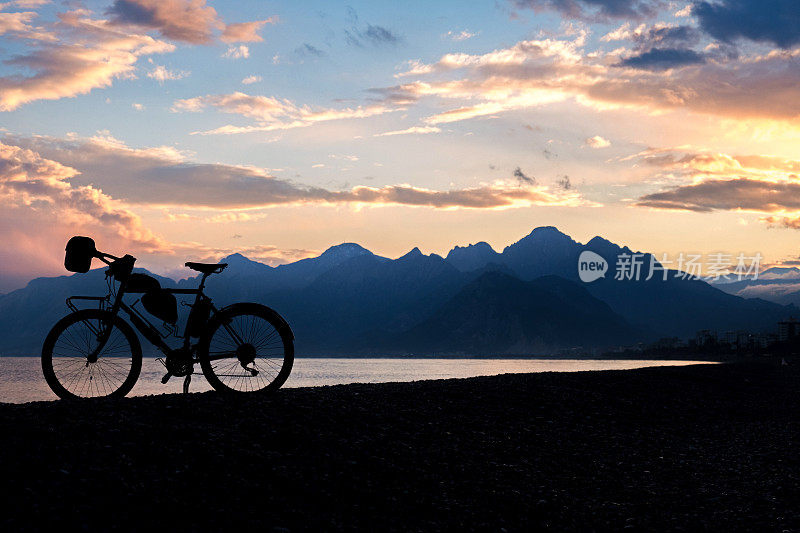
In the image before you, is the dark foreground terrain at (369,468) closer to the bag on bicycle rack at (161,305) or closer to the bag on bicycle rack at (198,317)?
the bag on bicycle rack at (198,317)

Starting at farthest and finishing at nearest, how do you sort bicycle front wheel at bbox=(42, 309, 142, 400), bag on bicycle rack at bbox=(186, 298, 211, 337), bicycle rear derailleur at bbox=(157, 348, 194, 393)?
bag on bicycle rack at bbox=(186, 298, 211, 337), bicycle front wheel at bbox=(42, 309, 142, 400), bicycle rear derailleur at bbox=(157, 348, 194, 393)

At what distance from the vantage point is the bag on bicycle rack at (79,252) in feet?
39.2

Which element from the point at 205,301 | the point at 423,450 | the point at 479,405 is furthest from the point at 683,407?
the point at 205,301

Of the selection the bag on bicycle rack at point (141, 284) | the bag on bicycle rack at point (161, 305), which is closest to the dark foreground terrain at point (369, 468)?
the bag on bicycle rack at point (161, 305)

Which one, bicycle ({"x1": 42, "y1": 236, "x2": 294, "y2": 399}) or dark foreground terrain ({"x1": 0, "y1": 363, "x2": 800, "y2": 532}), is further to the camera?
bicycle ({"x1": 42, "y1": 236, "x2": 294, "y2": 399})

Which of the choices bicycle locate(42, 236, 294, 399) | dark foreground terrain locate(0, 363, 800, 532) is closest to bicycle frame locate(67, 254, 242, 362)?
bicycle locate(42, 236, 294, 399)

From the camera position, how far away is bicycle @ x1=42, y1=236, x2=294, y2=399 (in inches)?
473

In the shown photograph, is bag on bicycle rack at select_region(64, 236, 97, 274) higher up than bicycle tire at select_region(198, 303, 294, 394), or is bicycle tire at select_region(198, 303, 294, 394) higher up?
bag on bicycle rack at select_region(64, 236, 97, 274)

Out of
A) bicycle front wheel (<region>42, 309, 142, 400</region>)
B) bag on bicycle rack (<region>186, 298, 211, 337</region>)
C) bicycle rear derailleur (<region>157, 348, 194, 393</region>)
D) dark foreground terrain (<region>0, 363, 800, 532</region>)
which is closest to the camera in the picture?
dark foreground terrain (<region>0, 363, 800, 532</region>)

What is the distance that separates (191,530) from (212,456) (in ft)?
6.67

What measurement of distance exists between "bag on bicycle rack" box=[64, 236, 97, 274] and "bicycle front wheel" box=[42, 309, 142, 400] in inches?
31.3

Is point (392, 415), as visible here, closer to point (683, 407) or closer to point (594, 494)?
point (594, 494)

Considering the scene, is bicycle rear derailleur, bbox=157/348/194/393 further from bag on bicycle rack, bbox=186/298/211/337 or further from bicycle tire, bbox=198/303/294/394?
bag on bicycle rack, bbox=186/298/211/337

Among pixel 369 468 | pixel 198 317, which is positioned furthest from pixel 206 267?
pixel 369 468
